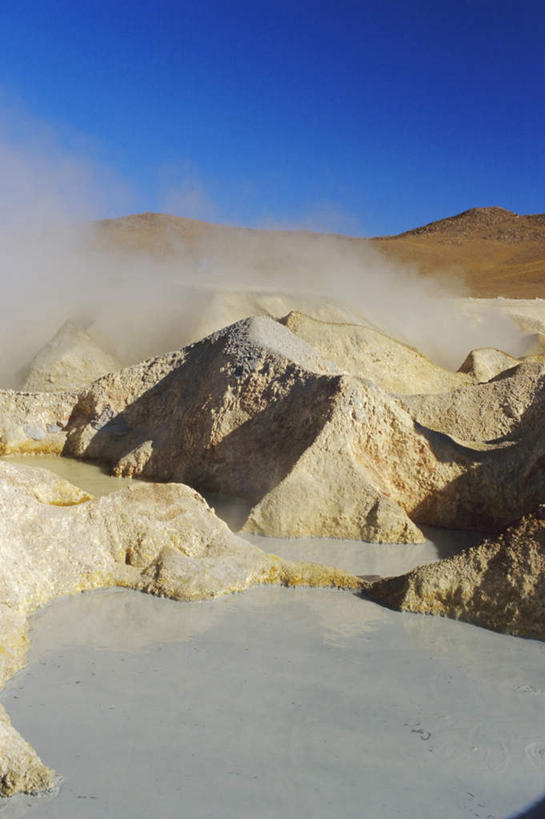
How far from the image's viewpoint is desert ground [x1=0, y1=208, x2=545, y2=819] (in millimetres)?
2697

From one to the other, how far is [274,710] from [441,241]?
205 ft

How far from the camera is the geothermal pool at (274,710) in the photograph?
258 centimetres

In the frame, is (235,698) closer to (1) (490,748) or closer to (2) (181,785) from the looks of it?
(2) (181,785)

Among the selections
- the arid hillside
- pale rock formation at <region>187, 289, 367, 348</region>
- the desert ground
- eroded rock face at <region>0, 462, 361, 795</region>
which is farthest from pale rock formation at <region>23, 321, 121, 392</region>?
the arid hillside

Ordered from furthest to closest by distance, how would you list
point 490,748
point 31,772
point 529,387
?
point 529,387
point 490,748
point 31,772

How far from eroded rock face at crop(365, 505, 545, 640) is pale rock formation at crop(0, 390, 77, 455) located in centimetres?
546

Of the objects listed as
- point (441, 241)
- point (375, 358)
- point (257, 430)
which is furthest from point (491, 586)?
point (441, 241)

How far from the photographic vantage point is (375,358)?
37.7 feet

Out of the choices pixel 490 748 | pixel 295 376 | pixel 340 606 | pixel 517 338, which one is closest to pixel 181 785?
pixel 490 748

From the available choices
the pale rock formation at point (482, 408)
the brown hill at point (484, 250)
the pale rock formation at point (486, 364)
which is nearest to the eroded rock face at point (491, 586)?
the pale rock formation at point (482, 408)

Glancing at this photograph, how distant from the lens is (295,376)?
717 cm

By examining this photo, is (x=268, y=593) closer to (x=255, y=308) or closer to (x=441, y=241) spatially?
(x=255, y=308)

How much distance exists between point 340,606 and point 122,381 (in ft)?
16.8

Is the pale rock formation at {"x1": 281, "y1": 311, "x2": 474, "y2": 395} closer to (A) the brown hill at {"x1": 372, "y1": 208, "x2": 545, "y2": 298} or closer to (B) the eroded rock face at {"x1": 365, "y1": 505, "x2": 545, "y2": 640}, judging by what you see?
(B) the eroded rock face at {"x1": 365, "y1": 505, "x2": 545, "y2": 640}
